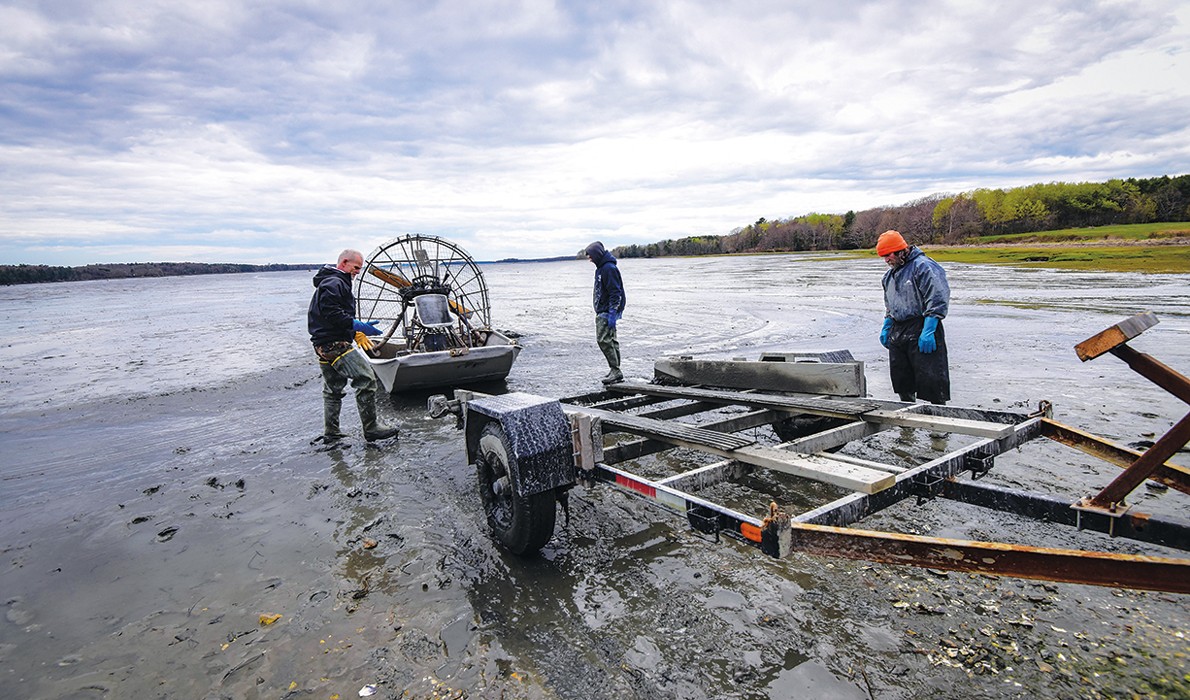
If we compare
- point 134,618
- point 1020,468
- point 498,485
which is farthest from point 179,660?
point 1020,468

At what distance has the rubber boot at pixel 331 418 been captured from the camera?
24.6 feet

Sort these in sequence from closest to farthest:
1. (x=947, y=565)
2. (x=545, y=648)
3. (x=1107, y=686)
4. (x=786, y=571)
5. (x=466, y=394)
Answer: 1. (x=947, y=565)
2. (x=1107, y=686)
3. (x=545, y=648)
4. (x=786, y=571)
5. (x=466, y=394)

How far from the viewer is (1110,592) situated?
331 cm

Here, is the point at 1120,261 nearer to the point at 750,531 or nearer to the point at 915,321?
the point at 915,321

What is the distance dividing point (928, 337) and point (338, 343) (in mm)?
6595

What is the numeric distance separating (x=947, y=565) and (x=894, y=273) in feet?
14.5

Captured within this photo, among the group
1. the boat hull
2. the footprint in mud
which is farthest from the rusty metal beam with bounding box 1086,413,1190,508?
the boat hull

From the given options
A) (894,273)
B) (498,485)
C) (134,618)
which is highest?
(894,273)

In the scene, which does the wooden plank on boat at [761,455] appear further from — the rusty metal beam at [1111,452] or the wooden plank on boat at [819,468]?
the rusty metal beam at [1111,452]

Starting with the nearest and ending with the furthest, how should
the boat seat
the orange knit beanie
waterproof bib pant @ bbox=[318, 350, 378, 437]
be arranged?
the orange knit beanie < waterproof bib pant @ bbox=[318, 350, 378, 437] < the boat seat

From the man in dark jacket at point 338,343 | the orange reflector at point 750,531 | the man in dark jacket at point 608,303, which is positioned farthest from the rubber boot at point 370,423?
the orange reflector at point 750,531

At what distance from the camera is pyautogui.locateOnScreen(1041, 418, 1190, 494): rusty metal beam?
2963 mm

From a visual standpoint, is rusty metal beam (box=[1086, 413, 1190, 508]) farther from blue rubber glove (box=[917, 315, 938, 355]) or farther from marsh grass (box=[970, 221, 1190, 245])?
marsh grass (box=[970, 221, 1190, 245])

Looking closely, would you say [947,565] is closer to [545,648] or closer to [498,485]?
[545,648]
